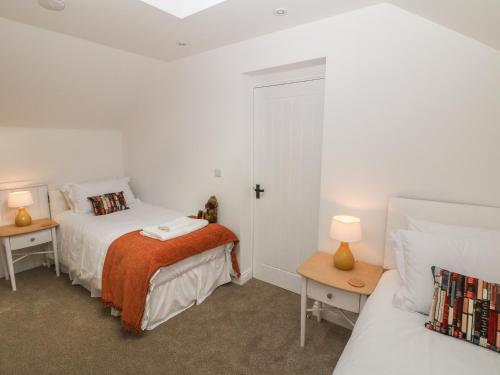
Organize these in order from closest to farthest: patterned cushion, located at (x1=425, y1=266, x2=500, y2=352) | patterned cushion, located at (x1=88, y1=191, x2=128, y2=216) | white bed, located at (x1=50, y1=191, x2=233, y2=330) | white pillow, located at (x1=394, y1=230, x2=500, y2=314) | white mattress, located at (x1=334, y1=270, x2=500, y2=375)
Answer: white mattress, located at (x1=334, y1=270, x2=500, y2=375) → patterned cushion, located at (x1=425, y1=266, x2=500, y2=352) → white pillow, located at (x1=394, y1=230, x2=500, y2=314) → white bed, located at (x1=50, y1=191, x2=233, y2=330) → patterned cushion, located at (x1=88, y1=191, x2=128, y2=216)

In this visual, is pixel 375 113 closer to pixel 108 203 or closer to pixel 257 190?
pixel 257 190

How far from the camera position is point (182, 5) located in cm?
203

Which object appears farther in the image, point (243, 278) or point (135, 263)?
point (243, 278)

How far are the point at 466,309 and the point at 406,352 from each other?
1.18 ft

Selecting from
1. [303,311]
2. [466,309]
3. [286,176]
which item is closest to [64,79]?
[286,176]

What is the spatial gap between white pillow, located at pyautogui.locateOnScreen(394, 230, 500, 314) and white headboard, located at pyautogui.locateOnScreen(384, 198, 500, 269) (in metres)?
0.19

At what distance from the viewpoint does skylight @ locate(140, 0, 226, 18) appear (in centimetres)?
189

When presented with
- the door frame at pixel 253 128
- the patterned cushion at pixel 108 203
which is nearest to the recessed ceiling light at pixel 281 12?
the door frame at pixel 253 128

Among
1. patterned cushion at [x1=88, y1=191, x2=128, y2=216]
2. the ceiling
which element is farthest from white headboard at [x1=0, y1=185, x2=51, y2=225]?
the ceiling

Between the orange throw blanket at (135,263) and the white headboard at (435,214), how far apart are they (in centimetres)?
149

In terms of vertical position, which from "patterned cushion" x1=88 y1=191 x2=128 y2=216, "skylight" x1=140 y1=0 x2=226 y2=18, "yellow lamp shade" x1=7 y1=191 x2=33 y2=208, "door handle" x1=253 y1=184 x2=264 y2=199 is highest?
"skylight" x1=140 y1=0 x2=226 y2=18

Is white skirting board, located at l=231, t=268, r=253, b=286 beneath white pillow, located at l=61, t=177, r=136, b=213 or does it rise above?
beneath

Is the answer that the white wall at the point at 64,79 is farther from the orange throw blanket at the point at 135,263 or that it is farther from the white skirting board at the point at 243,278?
the white skirting board at the point at 243,278

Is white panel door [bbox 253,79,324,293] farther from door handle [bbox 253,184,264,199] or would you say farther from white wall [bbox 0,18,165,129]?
white wall [bbox 0,18,165,129]
